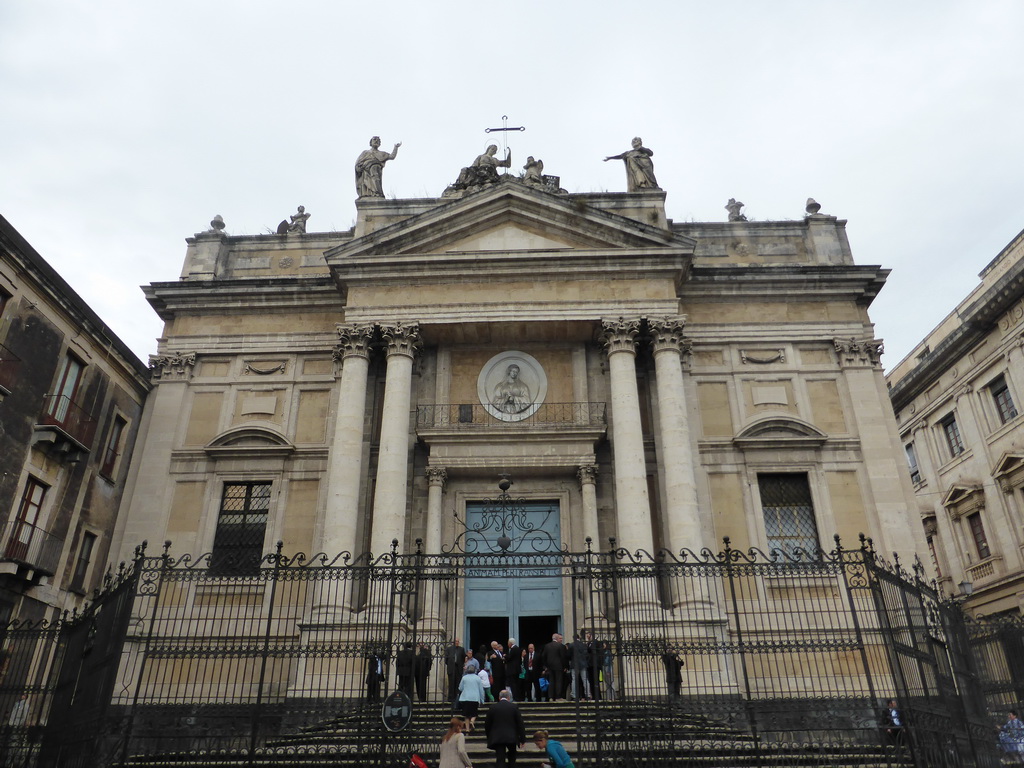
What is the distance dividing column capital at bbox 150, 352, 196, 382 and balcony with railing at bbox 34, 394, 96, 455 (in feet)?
7.73

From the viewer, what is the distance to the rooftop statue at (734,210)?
23.2 metres

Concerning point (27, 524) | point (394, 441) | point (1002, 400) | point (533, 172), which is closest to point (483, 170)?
point (533, 172)

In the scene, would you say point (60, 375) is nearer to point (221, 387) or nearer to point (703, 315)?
point (221, 387)

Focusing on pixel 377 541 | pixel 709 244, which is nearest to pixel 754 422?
pixel 709 244

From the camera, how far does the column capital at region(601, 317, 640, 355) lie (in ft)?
64.4

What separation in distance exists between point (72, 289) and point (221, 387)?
4.40 m

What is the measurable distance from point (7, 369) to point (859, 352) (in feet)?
68.0

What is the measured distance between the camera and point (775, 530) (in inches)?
762

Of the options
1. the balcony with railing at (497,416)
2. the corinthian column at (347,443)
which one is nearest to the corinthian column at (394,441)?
the corinthian column at (347,443)

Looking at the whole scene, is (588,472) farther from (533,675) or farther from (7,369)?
(7,369)

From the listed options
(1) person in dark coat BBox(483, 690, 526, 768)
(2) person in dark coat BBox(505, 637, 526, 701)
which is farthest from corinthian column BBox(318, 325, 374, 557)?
(1) person in dark coat BBox(483, 690, 526, 768)

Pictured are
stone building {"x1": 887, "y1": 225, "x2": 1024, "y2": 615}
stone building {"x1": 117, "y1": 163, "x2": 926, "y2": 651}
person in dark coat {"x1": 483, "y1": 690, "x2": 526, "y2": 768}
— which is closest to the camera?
person in dark coat {"x1": 483, "y1": 690, "x2": 526, "y2": 768}

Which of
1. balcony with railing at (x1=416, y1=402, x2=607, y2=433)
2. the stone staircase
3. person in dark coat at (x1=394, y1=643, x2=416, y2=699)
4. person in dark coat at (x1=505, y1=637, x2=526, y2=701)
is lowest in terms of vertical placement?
the stone staircase

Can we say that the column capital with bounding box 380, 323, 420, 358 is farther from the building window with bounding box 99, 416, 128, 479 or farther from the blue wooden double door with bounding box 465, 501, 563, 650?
the building window with bounding box 99, 416, 128, 479
